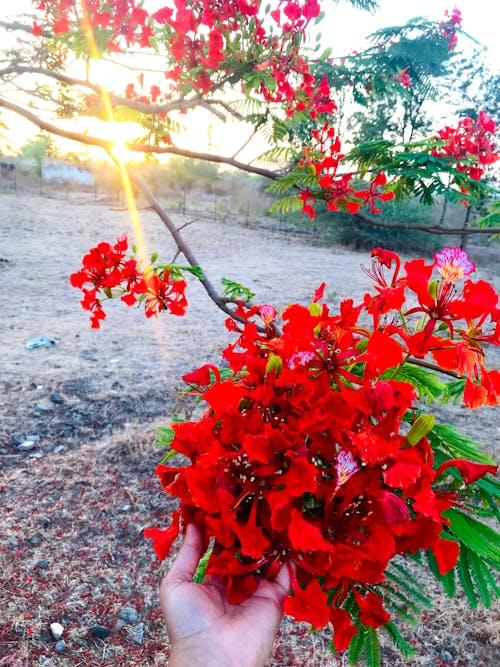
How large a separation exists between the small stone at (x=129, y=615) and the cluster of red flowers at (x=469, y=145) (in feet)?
7.94

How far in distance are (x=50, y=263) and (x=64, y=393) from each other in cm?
607

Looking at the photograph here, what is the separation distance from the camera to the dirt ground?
2102 millimetres

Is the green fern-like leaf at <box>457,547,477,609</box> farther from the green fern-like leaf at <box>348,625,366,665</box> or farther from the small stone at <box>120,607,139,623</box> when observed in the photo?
the small stone at <box>120,607,139,623</box>

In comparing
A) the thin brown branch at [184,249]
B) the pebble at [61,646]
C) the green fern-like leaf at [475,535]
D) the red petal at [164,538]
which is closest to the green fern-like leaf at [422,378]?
the green fern-like leaf at [475,535]

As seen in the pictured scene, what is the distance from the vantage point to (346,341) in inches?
30.1

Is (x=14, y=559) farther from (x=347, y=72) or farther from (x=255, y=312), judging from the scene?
(x=347, y=72)

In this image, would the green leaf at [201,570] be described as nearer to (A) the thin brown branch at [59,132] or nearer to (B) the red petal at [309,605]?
(B) the red petal at [309,605]

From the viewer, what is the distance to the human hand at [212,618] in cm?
84

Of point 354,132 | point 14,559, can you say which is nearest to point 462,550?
point 14,559

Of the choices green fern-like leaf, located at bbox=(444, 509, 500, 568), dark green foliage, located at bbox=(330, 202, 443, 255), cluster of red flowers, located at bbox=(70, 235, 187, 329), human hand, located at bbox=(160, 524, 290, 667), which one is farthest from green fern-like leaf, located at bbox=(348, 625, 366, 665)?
dark green foliage, located at bbox=(330, 202, 443, 255)

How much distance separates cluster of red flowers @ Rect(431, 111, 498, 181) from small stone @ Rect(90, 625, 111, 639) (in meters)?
2.48

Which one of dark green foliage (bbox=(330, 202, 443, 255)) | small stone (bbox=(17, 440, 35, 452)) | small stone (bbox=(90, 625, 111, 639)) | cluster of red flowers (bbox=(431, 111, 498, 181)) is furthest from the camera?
dark green foliage (bbox=(330, 202, 443, 255))

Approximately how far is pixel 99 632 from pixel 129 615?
0.49 feet

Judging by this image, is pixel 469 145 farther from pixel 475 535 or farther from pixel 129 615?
pixel 129 615
